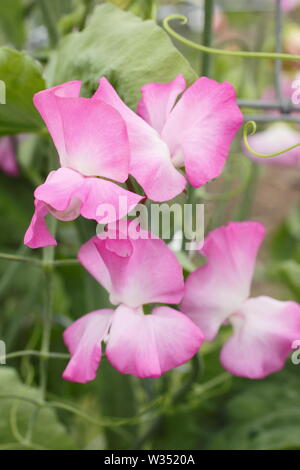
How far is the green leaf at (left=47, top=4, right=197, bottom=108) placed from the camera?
14.4 inches

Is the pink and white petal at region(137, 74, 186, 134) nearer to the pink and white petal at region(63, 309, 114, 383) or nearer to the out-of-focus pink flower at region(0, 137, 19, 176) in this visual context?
the pink and white petal at region(63, 309, 114, 383)

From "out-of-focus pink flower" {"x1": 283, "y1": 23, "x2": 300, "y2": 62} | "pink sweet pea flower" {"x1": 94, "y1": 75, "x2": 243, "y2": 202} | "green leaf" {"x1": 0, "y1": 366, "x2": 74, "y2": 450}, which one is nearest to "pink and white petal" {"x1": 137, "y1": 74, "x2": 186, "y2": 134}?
"pink sweet pea flower" {"x1": 94, "y1": 75, "x2": 243, "y2": 202}

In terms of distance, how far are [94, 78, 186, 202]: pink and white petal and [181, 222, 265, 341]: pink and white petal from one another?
0.07m

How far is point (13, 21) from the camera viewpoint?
68 cm

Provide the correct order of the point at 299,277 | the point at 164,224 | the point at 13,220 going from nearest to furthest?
the point at 164,224, the point at 299,277, the point at 13,220

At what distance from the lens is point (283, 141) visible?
0.79 metres

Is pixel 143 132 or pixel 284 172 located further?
pixel 284 172

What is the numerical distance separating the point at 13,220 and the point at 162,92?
58cm

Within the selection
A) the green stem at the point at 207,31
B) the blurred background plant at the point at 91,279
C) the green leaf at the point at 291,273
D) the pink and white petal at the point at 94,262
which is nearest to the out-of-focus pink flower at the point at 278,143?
the blurred background plant at the point at 91,279

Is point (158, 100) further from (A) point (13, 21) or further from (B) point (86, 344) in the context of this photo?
(A) point (13, 21)

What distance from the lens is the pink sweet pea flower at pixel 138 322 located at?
33cm

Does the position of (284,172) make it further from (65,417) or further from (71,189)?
(71,189)

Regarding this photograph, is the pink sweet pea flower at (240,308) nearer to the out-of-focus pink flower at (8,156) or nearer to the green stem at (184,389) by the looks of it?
the green stem at (184,389)

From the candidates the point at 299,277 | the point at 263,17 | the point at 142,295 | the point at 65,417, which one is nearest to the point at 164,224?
the point at 142,295
